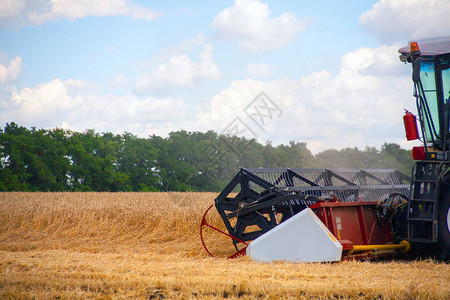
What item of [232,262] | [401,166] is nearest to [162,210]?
[232,262]

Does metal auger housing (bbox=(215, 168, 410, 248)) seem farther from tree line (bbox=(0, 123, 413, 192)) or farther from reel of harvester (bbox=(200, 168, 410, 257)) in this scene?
tree line (bbox=(0, 123, 413, 192))

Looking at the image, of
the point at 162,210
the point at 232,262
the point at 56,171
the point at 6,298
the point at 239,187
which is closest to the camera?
the point at 6,298

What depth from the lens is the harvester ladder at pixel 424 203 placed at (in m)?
5.93

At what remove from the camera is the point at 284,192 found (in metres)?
6.59

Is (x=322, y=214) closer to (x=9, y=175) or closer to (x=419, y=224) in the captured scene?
(x=419, y=224)

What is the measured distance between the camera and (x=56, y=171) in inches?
1320

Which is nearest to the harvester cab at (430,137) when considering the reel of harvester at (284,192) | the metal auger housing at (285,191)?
the reel of harvester at (284,192)

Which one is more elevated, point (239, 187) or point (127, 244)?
point (239, 187)

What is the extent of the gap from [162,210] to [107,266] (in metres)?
5.49

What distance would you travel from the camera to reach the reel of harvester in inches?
261

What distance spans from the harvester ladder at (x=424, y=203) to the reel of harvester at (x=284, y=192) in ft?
2.39

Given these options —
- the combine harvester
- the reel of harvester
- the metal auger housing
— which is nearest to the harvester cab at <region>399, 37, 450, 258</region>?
the combine harvester

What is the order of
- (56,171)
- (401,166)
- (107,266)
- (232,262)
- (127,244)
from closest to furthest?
(107,266)
(232,262)
(127,244)
(401,166)
(56,171)

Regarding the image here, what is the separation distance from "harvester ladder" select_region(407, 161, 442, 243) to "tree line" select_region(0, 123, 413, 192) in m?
18.8
